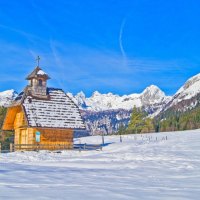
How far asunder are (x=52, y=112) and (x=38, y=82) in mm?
3791

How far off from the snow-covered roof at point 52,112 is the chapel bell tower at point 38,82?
72 centimetres

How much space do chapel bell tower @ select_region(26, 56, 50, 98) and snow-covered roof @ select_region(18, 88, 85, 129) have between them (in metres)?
0.72

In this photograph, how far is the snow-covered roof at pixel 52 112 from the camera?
4009 cm

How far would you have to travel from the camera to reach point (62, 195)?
10164mm

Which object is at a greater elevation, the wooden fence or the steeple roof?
the steeple roof

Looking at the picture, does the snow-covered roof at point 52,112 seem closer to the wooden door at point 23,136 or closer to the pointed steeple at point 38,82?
the pointed steeple at point 38,82

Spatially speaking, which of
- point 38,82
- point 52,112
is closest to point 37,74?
point 38,82

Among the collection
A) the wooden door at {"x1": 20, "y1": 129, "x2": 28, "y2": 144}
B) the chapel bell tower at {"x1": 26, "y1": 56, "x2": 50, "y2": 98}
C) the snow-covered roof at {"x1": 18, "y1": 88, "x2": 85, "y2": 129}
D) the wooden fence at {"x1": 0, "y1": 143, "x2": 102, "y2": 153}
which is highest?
the chapel bell tower at {"x1": 26, "y1": 56, "x2": 50, "y2": 98}

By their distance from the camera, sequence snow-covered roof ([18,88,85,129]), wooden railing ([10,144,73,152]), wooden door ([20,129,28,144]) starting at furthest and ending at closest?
wooden door ([20,129,28,144]) < snow-covered roof ([18,88,85,129]) < wooden railing ([10,144,73,152])

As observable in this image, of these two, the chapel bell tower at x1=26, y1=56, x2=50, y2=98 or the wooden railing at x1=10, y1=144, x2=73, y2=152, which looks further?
the chapel bell tower at x1=26, y1=56, x2=50, y2=98

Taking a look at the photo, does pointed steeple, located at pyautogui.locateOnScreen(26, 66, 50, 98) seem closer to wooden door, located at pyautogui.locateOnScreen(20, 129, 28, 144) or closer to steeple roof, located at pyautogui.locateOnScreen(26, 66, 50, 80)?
steeple roof, located at pyautogui.locateOnScreen(26, 66, 50, 80)

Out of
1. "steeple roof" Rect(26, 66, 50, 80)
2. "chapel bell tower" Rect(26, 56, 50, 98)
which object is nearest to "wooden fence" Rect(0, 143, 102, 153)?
"chapel bell tower" Rect(26, 56, 50, 98)

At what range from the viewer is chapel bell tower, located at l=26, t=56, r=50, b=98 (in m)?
42.6

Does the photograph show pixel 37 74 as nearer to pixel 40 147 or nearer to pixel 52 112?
pixel 52 112
